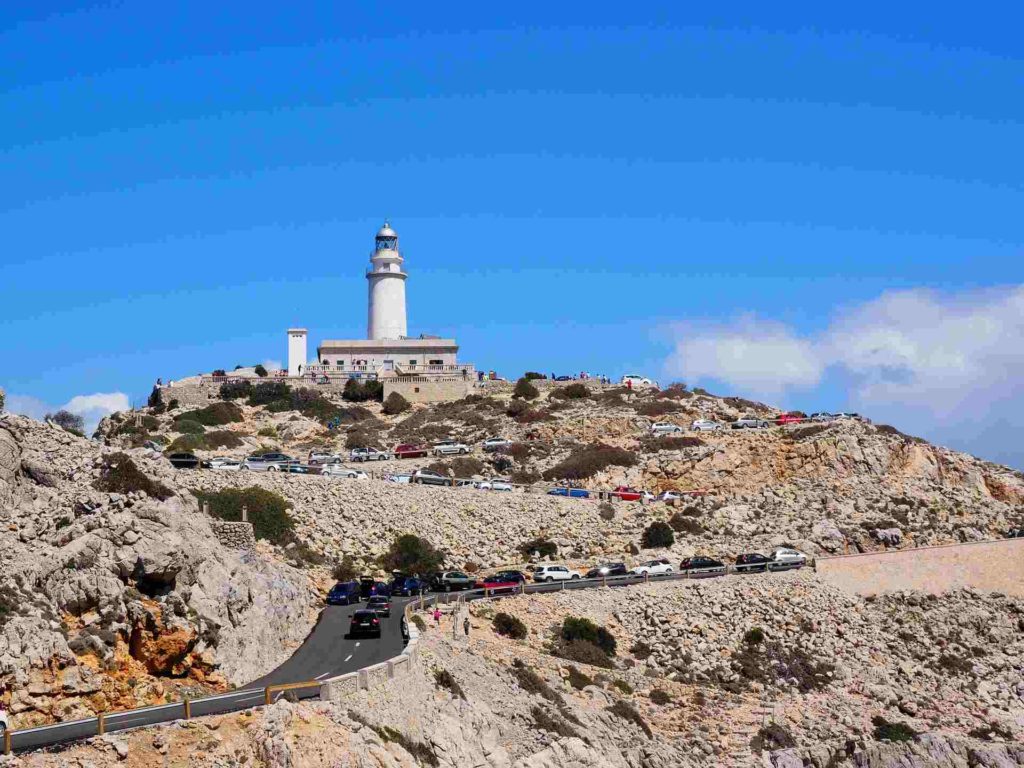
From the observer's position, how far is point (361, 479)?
58031mm

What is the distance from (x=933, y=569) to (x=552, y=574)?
1705 cm

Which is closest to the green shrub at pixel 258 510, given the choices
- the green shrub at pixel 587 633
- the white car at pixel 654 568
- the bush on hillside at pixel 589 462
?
the green shrub at pixel 587 633

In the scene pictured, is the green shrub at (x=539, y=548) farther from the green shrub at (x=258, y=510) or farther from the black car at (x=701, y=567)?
the green shrub at (x=258, y=510)

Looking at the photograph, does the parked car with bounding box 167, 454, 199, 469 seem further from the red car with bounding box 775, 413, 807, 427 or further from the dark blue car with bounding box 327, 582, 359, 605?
the red car with bounding box 775, 413, 807, 427

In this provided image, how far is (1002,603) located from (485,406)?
32223 millimetres

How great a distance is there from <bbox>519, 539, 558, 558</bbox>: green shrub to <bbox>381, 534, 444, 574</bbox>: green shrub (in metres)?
4.07

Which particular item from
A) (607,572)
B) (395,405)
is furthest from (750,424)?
(607,572)

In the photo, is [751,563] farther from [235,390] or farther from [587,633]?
[235,390]

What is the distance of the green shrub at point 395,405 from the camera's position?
81.5 m

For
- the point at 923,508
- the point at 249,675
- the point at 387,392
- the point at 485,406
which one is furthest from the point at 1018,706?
the point at 387,392

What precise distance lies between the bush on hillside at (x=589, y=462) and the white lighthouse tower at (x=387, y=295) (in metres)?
27.2

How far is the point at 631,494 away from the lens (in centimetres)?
6309

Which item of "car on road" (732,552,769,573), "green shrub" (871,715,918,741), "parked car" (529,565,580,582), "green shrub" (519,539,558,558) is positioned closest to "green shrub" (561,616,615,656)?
"parked car" (529,565,580,582)

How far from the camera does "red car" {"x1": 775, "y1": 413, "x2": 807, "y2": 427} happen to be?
73300mm
